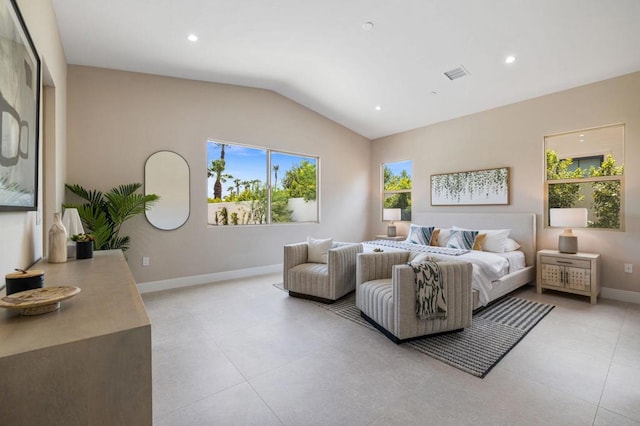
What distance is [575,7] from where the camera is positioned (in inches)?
111

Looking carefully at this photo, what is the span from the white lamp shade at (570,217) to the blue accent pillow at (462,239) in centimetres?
103

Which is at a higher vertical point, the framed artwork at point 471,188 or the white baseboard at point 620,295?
the framed artwork at point 471,188

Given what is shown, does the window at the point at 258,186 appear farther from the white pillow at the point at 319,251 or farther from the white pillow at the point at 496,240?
the white pillow at the point at 496,240

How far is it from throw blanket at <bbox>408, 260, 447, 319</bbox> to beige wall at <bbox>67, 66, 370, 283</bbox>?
3.36m

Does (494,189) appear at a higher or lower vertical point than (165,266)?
higher

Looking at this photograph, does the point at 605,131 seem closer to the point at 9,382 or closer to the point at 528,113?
the point at 528,113

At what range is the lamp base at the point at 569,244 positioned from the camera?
3.97 meters

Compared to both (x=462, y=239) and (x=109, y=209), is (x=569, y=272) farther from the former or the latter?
(x=109, y=209)

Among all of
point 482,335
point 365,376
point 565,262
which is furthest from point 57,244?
point 565,262

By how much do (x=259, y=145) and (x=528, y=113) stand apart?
4468 mm

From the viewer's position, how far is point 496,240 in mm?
4383

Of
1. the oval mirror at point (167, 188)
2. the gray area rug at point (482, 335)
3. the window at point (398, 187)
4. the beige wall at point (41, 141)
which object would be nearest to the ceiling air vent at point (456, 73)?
the window at point (398, 187)

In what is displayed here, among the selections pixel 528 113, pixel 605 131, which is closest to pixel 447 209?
pixel 528 113

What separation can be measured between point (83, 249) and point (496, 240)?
4.98 meters
